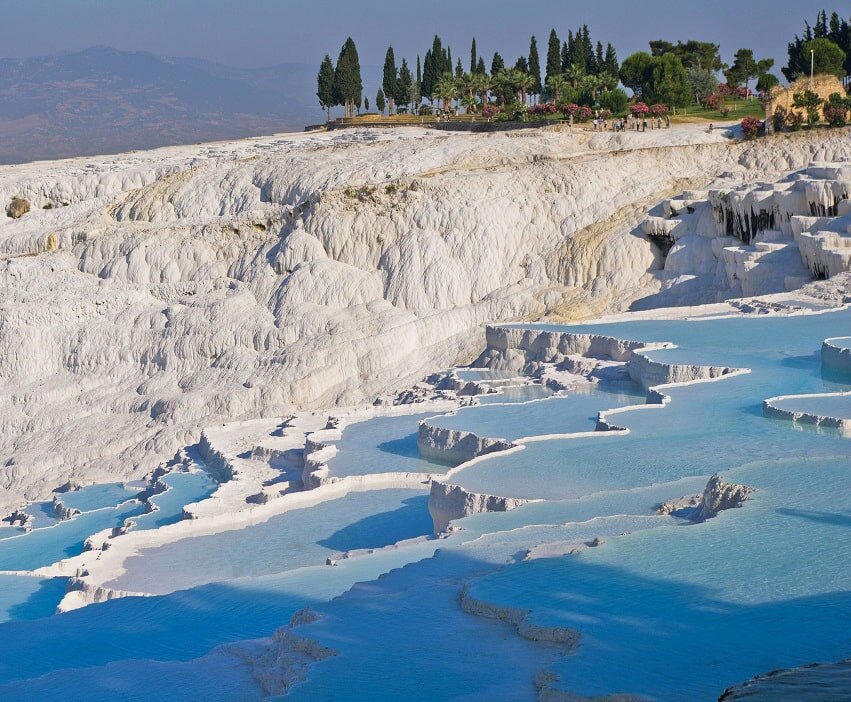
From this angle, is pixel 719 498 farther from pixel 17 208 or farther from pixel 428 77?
pixel 428 77

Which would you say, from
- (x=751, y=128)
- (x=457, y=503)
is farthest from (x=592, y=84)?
(x=457, y=503)

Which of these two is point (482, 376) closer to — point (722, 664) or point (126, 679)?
point (126, 679)

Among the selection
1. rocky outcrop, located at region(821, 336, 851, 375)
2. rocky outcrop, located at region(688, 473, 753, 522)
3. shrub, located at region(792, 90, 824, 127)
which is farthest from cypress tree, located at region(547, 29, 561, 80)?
rocky outcrop, located at region(688, 473, 753, 522)

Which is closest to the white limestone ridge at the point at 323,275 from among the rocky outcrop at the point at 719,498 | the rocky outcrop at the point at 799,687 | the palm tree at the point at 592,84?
the palm tree at the point at 592,84

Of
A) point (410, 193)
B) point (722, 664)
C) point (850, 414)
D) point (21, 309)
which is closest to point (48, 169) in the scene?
point (21, 309)

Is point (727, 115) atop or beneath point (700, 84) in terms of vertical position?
beneath

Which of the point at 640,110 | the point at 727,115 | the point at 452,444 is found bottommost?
the point at 452,444

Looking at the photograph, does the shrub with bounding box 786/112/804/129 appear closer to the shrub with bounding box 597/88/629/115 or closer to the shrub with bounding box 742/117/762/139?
the shrub with bounding box 742/117/762/139
